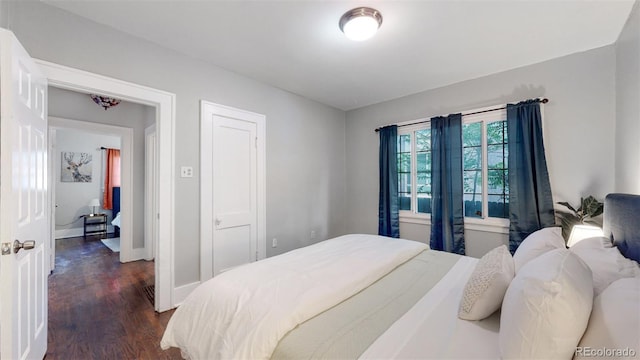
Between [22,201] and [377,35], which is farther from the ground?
[377,35]

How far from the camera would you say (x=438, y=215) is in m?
3.41

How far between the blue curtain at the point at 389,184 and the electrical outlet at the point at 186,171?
8.79 feet

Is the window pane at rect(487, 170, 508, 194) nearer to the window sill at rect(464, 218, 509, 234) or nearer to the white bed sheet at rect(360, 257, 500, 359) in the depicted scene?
the window sill at rect(464, 218, 509, 234)

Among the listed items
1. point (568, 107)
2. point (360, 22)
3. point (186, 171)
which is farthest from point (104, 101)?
point (568, 107)

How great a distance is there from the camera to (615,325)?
29.0 inches

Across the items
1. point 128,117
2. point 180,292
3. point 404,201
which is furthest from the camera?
point 128,117

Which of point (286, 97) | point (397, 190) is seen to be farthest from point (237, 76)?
point (397, 190)

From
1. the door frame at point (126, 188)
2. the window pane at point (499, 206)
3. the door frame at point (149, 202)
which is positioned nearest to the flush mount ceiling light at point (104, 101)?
the door frame at point (126, 188)

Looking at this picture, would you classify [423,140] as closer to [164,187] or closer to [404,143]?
[404,143]

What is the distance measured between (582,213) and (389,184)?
2072mm

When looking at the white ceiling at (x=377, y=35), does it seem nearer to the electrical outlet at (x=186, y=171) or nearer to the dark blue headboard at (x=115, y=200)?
the electrical outlet at (x=186, y=171)

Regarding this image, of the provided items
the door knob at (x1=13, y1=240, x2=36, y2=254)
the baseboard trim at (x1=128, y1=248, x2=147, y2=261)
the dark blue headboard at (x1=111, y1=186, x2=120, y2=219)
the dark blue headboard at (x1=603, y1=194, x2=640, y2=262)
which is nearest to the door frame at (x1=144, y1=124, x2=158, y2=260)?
the baseboard trim at (x1=128, y1=248, x2=147, y2=261)

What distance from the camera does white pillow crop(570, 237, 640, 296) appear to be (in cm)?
106

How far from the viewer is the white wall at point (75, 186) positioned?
5.81 meters
